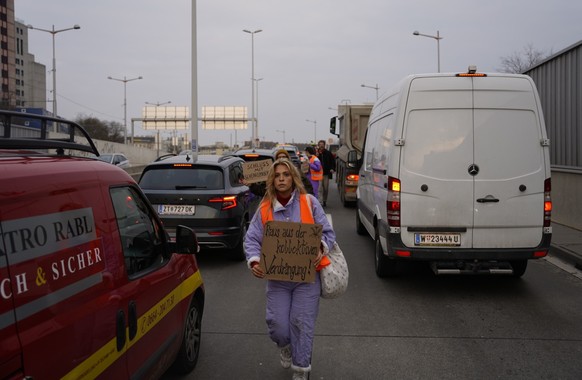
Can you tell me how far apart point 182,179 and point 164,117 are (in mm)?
39941

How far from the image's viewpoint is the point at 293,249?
3.48m

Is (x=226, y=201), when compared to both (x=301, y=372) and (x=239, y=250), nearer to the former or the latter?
(x=239, y=250)

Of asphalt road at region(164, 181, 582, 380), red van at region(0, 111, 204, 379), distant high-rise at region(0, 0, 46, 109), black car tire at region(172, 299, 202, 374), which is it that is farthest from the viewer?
distant high-rise at region(0, 0, 46, 109)

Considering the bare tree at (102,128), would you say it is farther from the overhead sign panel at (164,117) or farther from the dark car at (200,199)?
the dark car at (200,199)

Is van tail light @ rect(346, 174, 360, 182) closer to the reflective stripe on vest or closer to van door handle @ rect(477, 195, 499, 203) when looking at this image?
van door handle @ rect(477, 195, 499, 203)

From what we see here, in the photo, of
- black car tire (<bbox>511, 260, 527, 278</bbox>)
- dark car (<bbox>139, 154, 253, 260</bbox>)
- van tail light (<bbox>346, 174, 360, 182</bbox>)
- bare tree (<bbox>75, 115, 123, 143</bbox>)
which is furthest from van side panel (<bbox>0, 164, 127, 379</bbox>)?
bare tree (<bbox>75, 115, 123, 143</bbox>)

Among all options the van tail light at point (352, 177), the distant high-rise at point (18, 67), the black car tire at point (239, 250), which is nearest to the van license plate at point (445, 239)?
the black car tire at point (239, 250)

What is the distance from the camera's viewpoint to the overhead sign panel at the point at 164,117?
151 ft

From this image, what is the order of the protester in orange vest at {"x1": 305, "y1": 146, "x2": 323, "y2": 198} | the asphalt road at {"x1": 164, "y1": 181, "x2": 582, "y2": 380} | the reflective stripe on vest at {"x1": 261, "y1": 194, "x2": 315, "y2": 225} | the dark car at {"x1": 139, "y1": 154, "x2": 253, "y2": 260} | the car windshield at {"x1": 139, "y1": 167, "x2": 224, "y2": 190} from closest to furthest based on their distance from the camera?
the reflective stripe on vest at {"x1": 261, "y1": 194, "x2": 315, "y2": 225}
the asphalt road at {"x1": 164, "y1": 181, "x2": 582, "y2": 380}
the dark car at {"x1": 139, "y1": 154, "x2": 253, "y2": 260}
the car windshield at {"x1": 139, "y1": 167, "x2": 224, "y2": 190}
the protester in orange vest at {"x1": 305, "y1": 146, "x2": 323, "y2": 198}

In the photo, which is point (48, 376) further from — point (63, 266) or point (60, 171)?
point (60, 171)

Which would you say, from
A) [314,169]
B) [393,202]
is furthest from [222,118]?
[393,202]

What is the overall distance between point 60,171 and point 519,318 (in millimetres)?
4793

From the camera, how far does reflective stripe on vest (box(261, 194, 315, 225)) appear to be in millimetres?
3641

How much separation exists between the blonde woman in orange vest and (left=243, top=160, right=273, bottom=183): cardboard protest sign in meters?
4.62
